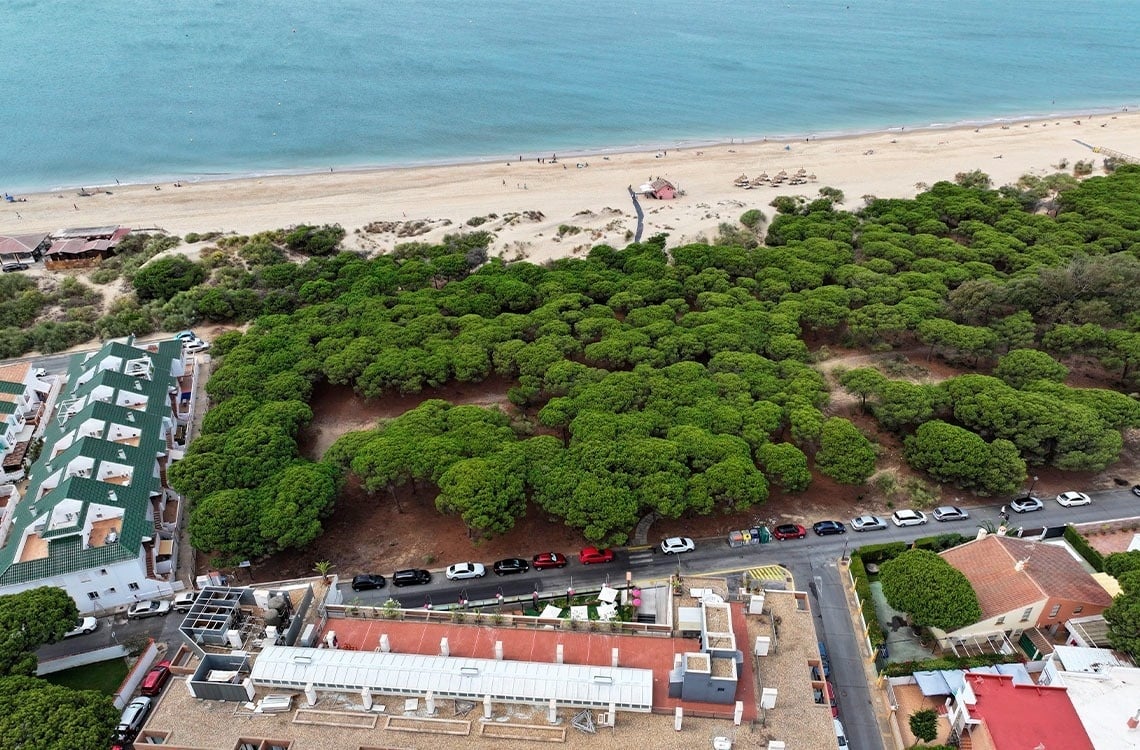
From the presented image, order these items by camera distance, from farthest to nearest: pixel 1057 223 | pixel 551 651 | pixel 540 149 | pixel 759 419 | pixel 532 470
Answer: pixel 540 149, pixel 1057 223, pixel 759 419, pixel 532 470, pixel 551 651

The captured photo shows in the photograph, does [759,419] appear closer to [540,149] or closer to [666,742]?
[666,742]

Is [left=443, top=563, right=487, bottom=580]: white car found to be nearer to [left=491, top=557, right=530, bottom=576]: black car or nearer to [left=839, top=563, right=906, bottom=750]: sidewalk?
[left=491, top=557, right=530, bottom=576]: black car

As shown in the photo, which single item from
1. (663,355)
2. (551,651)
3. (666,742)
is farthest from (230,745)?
(663,355)

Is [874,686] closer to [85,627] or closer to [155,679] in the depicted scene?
[155,679]

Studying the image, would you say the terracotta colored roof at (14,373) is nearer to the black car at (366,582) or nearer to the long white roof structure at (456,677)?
the black car at (366,582)

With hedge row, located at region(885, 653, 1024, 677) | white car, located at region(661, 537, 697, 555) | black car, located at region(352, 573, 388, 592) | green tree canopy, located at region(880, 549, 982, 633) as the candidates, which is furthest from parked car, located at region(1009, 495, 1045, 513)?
black car, located at region(352, 573, 388, 592)
